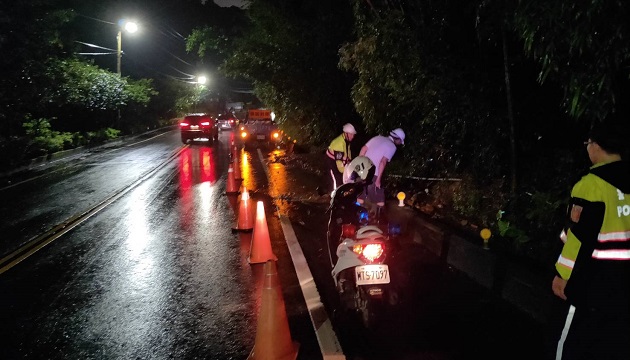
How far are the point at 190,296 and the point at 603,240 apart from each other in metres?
4.70

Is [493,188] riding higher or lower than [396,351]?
higher

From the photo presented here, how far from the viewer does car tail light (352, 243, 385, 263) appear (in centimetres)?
547

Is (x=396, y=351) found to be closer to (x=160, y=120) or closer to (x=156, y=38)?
(x=160, y=120)

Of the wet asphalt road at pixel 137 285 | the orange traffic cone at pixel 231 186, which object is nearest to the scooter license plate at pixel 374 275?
the wet asphalt road at pixel 137 285

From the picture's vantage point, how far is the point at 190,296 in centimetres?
647

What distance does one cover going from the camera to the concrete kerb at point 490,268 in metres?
5.56

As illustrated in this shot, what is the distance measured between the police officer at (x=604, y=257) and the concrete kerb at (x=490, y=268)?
2.37 m

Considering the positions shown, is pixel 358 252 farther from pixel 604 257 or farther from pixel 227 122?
pixel 227 122

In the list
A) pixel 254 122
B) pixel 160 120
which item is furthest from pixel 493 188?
pixel 160 120

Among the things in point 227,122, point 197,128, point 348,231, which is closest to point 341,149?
point 348,231

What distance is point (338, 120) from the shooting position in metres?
18.6

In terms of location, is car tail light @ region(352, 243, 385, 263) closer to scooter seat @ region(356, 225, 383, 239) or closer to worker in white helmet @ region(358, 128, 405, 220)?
scooter seat @ region(356, 225, 383, 239)

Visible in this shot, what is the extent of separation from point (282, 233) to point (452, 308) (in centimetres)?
435

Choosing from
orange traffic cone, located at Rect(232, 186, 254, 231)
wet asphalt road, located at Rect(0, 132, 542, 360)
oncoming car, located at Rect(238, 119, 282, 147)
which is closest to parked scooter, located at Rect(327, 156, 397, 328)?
wet asphalt road, located at Rect(0, 132, 542, 360)
